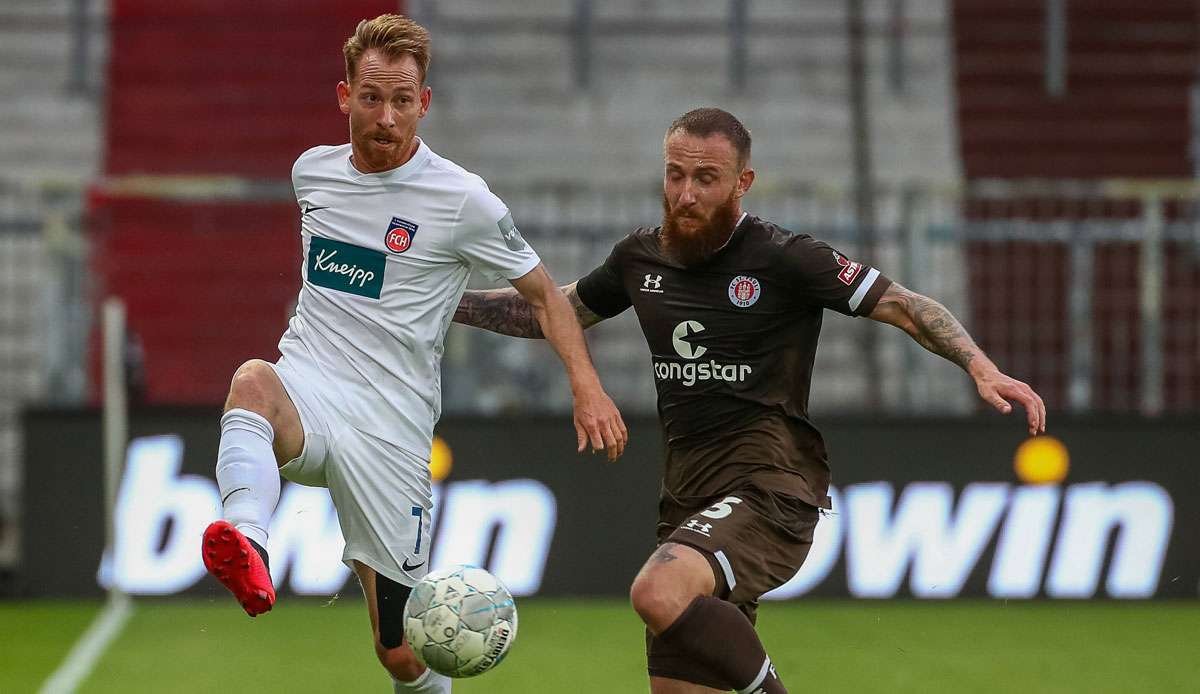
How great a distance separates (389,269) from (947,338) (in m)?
1.84

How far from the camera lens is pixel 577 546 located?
35.3 feet

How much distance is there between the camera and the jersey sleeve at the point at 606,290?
20.2 ft

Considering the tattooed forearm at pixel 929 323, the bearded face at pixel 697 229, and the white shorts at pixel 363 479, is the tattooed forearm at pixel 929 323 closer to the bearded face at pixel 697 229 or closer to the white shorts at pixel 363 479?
the bearded face at pixel 697 229

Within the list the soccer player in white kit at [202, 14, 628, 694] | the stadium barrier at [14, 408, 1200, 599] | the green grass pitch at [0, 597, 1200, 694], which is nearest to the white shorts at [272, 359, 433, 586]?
the soccer player in white kit at [202, 14, 628, 694]

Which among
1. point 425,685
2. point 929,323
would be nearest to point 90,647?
point 425,685

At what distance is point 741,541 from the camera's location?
215 inches

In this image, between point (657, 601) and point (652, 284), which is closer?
point (657, 601)

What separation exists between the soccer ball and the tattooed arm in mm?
1036

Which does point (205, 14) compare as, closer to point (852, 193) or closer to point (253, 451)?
point (852, 193)

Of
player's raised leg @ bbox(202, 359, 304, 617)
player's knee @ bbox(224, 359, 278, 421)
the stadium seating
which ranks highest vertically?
the stadium seating

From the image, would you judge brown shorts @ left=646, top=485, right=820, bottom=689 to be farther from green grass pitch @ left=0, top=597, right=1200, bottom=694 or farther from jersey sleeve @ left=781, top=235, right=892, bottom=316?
green grass pitch @ left=0, top=597, right=1200, bottom=694

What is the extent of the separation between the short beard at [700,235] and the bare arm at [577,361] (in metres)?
0.42

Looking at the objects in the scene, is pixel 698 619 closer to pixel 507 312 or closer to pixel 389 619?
pixel 389 619

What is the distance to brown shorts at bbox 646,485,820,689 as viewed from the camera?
5.41m
